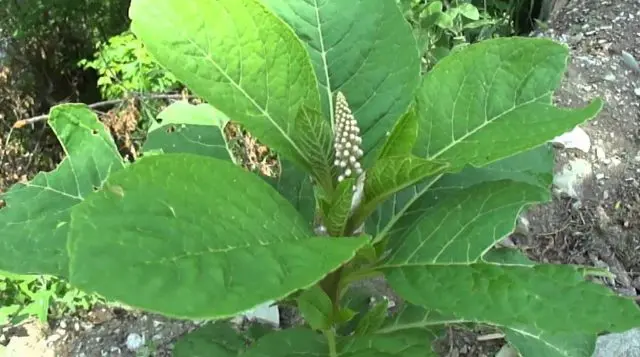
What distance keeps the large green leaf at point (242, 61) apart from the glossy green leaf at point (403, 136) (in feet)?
0.29

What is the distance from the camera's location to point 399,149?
119 centimetres

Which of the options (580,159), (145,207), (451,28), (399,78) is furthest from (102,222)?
(451,28)

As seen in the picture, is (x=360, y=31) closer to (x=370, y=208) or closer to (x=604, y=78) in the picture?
(x=370, y=208)

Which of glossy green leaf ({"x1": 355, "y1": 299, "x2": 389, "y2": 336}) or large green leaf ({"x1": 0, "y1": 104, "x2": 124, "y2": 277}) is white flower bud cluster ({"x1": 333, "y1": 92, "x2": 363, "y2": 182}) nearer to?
glossy green leaf ({"x1": 355, "y1": 299, "x2": 389, "y2": 336})

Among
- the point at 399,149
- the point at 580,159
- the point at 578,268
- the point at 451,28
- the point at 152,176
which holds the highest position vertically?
the point at 152,176

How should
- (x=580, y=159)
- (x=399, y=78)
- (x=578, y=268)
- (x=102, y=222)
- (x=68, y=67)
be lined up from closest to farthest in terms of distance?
1. (x=102, y=222)
2. (x=578, y=268)
3. (x=399, y=78)
4. (x=580, y=159)
5. (x=68, y=67)

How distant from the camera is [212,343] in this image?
1.52 m

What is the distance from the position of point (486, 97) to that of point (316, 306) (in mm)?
399

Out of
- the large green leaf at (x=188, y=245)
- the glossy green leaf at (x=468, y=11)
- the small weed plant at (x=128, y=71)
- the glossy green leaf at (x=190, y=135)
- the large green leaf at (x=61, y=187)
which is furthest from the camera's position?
the small weed plant at (x=128, y=71)

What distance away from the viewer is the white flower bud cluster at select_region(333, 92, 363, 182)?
1127 mm

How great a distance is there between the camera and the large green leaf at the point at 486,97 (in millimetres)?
1134

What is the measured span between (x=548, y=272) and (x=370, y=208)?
28 centimetres

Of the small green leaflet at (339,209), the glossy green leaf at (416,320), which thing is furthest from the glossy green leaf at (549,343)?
the small green leaflet at (339,209)

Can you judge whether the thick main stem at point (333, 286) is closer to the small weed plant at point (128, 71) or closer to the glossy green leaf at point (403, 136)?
the glossy green leaf at point (403, 136)
